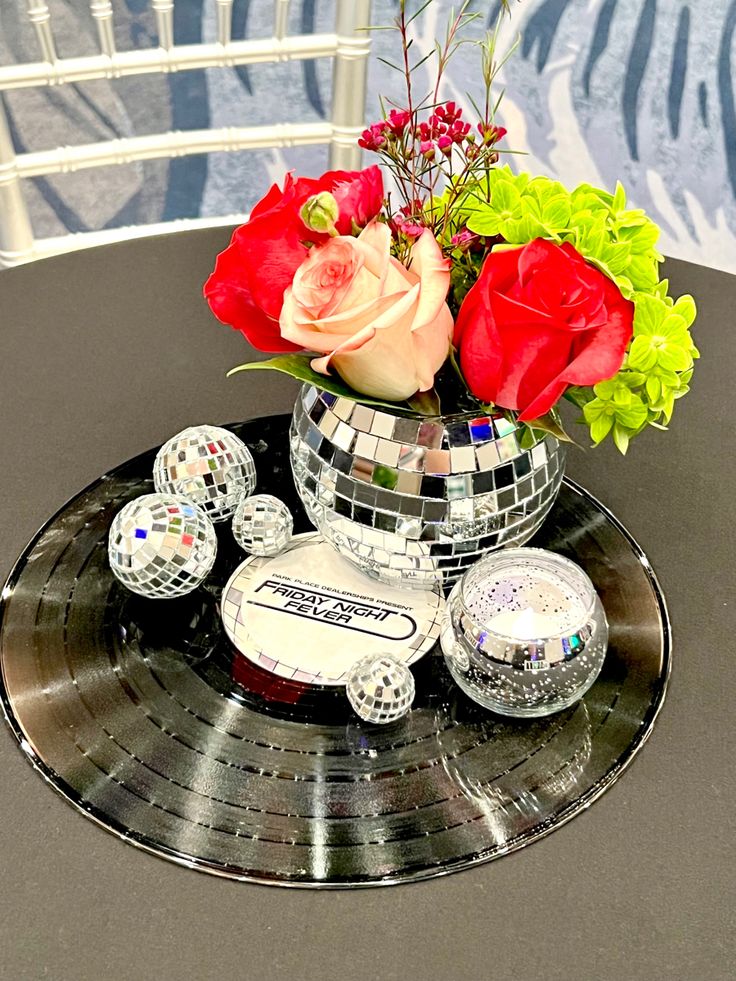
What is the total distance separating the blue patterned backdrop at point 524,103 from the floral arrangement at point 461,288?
7.80 ft

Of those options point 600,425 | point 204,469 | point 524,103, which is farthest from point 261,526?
point 524,103

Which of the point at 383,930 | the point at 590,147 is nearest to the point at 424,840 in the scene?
the point at 383,930

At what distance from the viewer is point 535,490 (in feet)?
2.46

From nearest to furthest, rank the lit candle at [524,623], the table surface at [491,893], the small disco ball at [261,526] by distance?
the table surface at [491,893] < the lit candle at [524,623] < the small disco ball at [261,526]

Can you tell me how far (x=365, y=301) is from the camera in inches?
24.5

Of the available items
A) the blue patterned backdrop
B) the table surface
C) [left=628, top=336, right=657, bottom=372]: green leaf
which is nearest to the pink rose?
[left=628, top=336, right=657, bottom=372]: green leaf

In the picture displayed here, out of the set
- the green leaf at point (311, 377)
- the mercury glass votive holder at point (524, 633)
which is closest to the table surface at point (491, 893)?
the mercury glass votive holder at point (524, 633)

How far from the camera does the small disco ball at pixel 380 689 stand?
71 cm

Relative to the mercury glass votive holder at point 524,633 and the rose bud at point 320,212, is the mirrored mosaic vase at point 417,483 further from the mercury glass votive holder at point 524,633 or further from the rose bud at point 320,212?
the rose bud at point 320,212

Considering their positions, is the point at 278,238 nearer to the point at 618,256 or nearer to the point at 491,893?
the point at 618,256

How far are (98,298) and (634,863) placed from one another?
34.0 inches

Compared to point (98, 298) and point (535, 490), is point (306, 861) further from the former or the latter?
point (98, 298)

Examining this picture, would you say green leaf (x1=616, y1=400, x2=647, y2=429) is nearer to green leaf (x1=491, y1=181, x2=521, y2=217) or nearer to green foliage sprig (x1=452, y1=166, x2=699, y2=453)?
green foliage sprig (x1=452, y1=166, x2=699, y2=453)

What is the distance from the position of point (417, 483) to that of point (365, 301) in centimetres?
15
